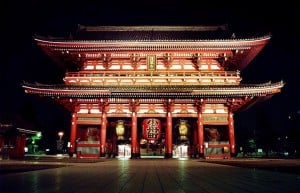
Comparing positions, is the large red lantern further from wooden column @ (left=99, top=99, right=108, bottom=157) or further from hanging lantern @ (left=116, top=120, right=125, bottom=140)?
wooden column @ (left=99, top=99, right=108, bottom=157)

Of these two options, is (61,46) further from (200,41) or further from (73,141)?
(200,41)

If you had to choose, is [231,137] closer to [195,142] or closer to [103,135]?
[195,142]

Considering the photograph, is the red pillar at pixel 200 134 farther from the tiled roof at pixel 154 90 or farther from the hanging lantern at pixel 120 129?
the hanging lantern at pixel 120 129

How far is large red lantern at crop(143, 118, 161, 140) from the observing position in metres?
23.5

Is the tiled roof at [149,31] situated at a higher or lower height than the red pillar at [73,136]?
higher

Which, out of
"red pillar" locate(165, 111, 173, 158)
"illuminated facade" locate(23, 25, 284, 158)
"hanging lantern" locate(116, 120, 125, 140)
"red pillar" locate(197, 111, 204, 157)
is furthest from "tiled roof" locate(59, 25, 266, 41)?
"red pillar" locate(165, 111, 173, 158)

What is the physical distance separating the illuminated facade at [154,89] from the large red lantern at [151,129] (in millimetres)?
90

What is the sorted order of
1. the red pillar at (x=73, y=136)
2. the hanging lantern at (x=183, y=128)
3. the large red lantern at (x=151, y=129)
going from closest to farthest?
the red pillar at (x=73, y=136) < the large red lantern at (x=151, y=129) < the hanging lantern at (x=183, y=128)

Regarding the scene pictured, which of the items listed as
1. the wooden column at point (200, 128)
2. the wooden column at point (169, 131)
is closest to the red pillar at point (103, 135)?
the wooden column at point (169, 131)

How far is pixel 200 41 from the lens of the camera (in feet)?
77.2

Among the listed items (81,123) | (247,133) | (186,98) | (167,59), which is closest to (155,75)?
(167,59)

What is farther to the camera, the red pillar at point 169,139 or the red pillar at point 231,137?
the red pillar at point 231,137

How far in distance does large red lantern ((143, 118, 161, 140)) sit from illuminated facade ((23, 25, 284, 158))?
0.09 meters

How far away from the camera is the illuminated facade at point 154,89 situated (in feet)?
73.3
